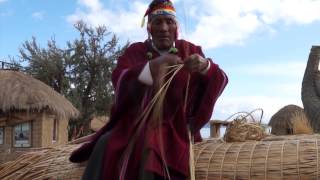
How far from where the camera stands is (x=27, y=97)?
53.3ft

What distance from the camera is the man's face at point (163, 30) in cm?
255

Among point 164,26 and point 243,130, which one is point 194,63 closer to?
point 164,26

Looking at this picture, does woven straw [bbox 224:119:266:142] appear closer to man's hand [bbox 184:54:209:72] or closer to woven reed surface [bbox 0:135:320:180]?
woven reed surface [bbox 0:135:320:180]

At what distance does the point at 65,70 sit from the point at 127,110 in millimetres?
20393

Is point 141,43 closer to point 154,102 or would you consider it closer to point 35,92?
point 154,102

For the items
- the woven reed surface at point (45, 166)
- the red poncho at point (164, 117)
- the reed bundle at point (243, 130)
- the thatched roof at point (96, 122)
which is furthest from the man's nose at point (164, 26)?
the thatched roof at point (96, 122)

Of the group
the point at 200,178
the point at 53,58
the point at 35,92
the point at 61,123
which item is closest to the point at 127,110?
the point at 200,178

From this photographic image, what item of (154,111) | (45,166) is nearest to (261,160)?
(154,111)

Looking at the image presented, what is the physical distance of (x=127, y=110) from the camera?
96.9 inches

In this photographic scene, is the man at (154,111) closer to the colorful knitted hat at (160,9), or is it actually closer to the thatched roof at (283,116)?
the colorful knitted hat at (160,9)

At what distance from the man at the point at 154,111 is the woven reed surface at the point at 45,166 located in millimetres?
167

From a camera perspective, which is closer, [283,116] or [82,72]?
[283,116]

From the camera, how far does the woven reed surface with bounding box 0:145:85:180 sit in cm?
276

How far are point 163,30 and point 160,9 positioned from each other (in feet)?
0.34
